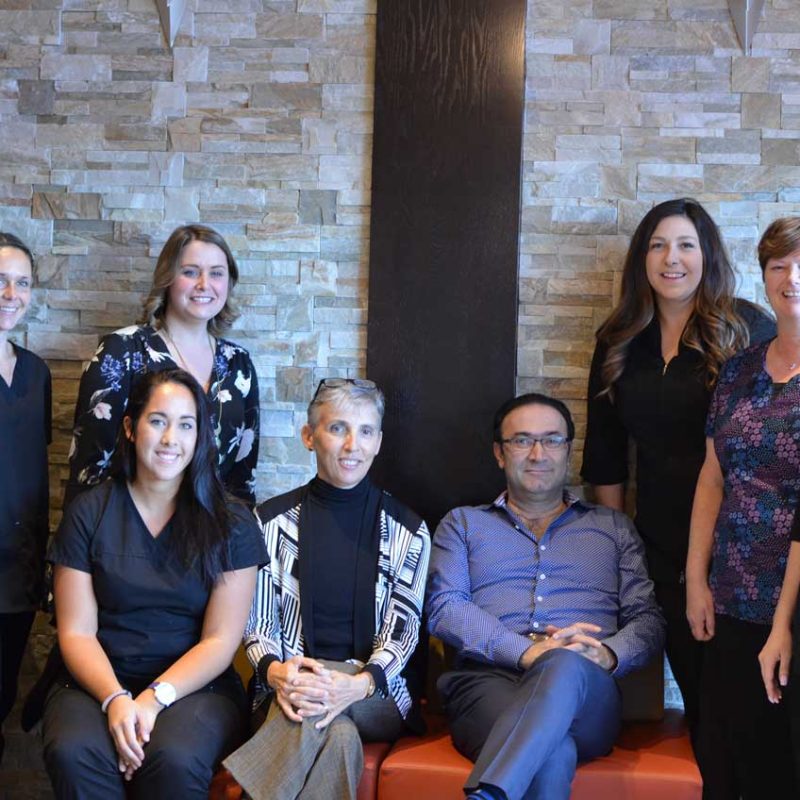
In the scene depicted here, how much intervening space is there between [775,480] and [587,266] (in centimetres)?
105

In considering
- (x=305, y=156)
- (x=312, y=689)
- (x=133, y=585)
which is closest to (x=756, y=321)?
(x=305, y=156)

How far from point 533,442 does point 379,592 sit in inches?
23.7

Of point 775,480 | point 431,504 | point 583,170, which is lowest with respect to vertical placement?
point 431,504

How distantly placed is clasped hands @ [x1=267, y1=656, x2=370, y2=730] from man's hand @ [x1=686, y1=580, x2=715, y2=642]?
83 cm

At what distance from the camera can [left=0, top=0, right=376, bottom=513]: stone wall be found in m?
3.26

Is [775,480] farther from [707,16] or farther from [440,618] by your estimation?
[707,16]

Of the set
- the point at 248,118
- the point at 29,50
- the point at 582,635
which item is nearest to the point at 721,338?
the point at 582,635

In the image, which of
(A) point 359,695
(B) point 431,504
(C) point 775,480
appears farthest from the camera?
(B) point 431,504

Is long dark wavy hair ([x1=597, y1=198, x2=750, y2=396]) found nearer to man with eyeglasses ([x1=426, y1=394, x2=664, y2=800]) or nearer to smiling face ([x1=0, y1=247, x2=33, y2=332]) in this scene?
man with eyeglasses ([x1=426, y1=394, x2=664, y2=800])

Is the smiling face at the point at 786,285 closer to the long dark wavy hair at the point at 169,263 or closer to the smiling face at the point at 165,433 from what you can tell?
the smiling face at the point at 165,433

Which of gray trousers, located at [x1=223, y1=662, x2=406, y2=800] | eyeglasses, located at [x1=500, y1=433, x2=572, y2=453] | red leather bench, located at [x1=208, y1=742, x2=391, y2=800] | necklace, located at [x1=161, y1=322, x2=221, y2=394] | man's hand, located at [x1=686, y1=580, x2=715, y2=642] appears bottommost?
red leather bench, located at [x1=208, y1=742, x2=391, y2=800]

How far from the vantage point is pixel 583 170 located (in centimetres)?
318

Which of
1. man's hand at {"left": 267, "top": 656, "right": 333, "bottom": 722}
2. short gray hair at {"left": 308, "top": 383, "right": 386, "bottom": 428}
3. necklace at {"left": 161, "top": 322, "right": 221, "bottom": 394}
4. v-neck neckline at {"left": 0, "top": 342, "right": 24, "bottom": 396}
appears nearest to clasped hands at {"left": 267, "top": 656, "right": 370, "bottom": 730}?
man's hand at {"left": 267, "top": 656, "right": 333, "bottom": 722}

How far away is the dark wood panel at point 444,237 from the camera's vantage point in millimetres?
3169
